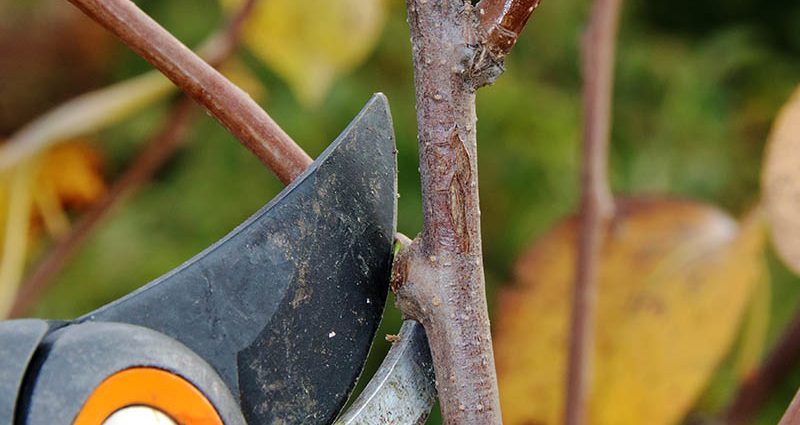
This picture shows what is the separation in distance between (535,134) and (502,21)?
0.75 meters

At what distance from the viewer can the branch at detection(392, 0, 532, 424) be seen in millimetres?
287

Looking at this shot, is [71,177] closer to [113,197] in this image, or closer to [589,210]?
[113,197]

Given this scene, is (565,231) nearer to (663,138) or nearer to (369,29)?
(369,29)

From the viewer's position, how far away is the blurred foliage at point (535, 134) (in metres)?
1.00

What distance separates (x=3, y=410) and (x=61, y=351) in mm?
21

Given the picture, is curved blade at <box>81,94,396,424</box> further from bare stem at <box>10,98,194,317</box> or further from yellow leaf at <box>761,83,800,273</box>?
bare stem at <box>10,98,194,317</box>

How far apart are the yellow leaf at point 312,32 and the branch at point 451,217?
1.16 feet

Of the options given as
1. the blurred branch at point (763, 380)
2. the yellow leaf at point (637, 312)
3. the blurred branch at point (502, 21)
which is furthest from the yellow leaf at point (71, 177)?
the blurred branch at point (502, 21)

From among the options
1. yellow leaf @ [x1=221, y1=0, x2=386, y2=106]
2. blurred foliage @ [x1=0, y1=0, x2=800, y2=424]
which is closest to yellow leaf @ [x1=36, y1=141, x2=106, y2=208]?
blurred foliage @ [x1=0, y1=0, x2=800, y2=424]

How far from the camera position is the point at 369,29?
0.65m

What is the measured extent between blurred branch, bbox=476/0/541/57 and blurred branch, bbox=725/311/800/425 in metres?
0.43

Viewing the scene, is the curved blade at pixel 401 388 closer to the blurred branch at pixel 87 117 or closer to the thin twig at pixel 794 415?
the thin twig at pixel 794 415

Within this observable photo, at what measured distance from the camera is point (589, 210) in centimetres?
53

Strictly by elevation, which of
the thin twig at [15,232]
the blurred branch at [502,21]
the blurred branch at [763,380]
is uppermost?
the blurred branch at [763,380]
